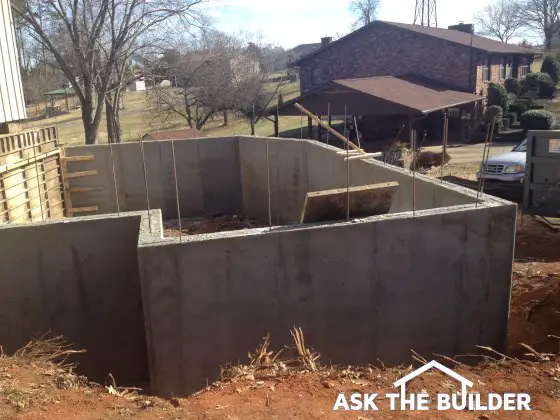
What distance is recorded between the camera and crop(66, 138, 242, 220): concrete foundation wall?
1348 centimetres

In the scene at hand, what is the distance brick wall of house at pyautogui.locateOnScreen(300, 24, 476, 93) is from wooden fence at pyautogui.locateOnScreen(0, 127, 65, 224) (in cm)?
2274

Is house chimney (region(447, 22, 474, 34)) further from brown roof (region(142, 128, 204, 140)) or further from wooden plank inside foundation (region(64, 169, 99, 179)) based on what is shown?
wooden plank inside foundation (region(64, 169, 99, 179))

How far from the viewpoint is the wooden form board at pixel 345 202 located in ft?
20.1

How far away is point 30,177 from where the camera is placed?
37.0ft

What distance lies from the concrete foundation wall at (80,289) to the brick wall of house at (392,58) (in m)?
26.2

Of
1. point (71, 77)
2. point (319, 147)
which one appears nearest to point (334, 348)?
point (319, 147)

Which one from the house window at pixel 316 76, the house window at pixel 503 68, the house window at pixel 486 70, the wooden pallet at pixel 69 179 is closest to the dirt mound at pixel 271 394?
the wooden pallet at pixel 69 179

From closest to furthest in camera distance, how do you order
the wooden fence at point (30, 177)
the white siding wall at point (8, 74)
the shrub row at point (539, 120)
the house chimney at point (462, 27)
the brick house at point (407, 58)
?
the wooden fence at point (30, 177) < the white siding wall at point (8, 74) < the shrub row at point (539, 120) < the brick house at point (407, 58) < the house chimney at point (462, 27)

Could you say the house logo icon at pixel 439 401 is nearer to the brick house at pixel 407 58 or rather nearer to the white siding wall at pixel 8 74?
the white siding wall at pixel 8 74

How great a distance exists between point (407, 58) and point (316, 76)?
233 inches

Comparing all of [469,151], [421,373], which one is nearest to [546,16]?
[469,151]

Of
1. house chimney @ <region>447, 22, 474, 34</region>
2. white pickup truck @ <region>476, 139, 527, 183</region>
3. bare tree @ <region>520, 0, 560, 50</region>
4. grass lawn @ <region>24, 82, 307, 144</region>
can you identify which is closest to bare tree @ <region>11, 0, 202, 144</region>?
grass lawn @ <region>24, 82, 307, 144</region>

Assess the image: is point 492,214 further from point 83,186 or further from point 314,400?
point 83,186

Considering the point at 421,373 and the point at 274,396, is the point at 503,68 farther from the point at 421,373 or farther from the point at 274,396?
the point at 274,396
